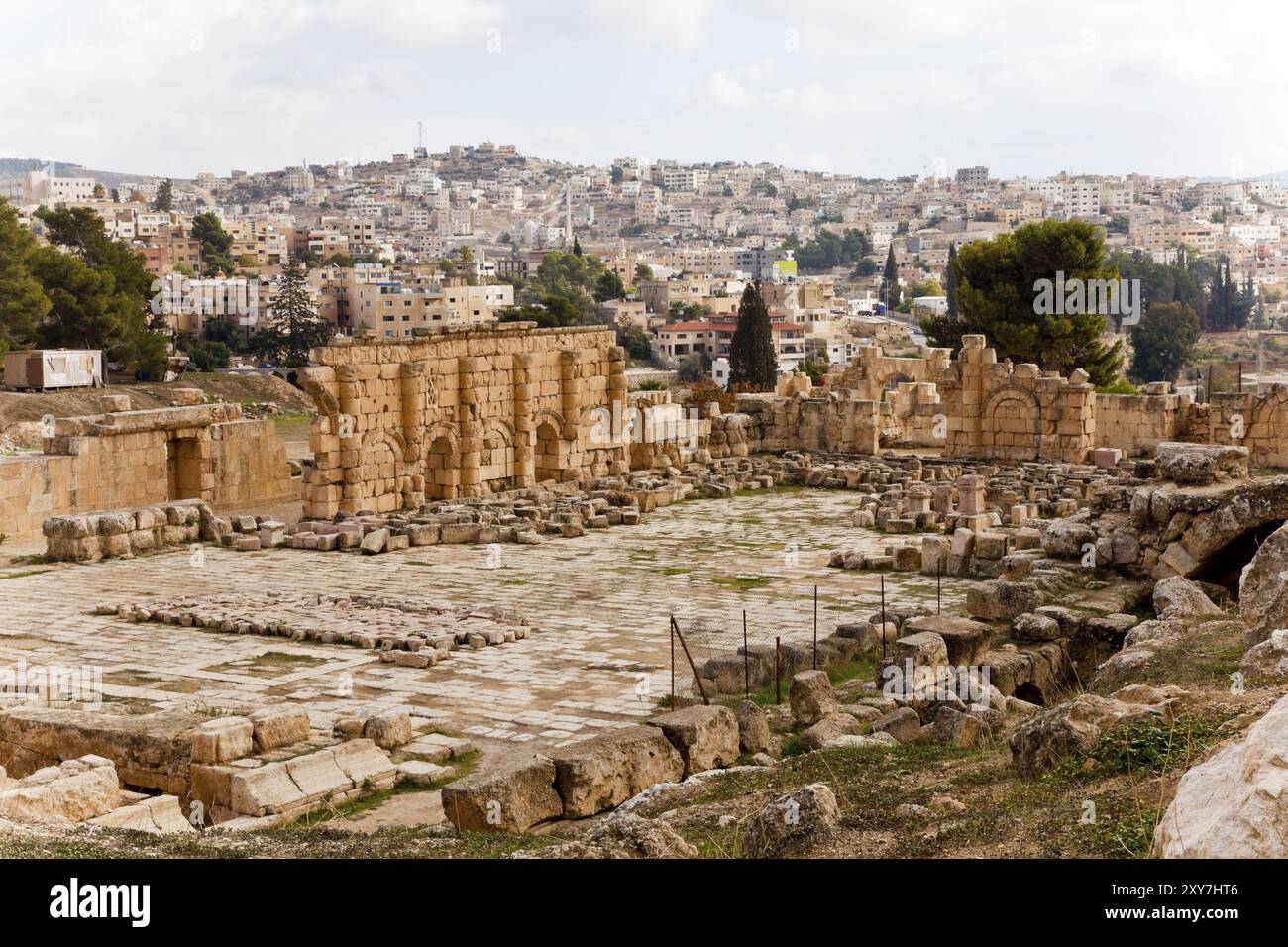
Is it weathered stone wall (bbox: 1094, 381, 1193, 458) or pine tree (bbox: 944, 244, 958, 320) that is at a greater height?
pine tree (bbox: 944, 244, 958, 320)

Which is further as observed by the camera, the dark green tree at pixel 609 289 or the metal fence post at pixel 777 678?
the dark green tree at pixel 609 289

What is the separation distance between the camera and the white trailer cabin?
4700 centimetres

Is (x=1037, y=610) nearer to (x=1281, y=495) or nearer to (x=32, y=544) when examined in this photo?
(x=1281, y=495)

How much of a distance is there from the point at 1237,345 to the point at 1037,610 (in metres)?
84.2

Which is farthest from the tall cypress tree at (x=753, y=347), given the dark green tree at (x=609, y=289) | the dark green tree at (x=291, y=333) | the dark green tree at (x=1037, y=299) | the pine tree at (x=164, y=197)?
the pine tree at (x=164, y=197)

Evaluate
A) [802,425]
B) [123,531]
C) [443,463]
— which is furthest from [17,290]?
[123,531]

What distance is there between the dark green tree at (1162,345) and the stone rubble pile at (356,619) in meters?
62.1

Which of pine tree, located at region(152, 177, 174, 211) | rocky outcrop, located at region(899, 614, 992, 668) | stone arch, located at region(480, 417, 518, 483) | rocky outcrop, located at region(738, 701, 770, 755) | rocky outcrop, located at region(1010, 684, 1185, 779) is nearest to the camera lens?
rocky outcrop, located at region(1010, 684, 1185, 779)

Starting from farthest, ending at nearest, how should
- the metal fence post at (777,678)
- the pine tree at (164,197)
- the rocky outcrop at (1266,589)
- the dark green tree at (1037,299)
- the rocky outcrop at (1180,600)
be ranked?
the pine tree at (164,197)
the dark green tree at (1037,299)
the rocky outcrop at (1180,600)
the metal fence post at (777,678)
the rocky outcrop at (1266,589)

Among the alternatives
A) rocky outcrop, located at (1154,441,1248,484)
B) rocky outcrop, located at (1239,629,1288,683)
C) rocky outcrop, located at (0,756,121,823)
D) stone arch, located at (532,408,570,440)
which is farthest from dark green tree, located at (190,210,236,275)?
rocky outcrop, located at (1239,629,1288,683)

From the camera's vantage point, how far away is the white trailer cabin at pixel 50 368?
4700cm

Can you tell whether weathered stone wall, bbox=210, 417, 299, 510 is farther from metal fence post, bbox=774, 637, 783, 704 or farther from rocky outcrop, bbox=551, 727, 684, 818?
rocky outcrop, bbox=551, 727, 684, 818

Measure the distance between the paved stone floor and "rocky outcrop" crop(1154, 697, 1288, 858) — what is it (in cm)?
737

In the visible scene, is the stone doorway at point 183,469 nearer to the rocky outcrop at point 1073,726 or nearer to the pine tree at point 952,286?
the rocky outcrop at point 1073,726
